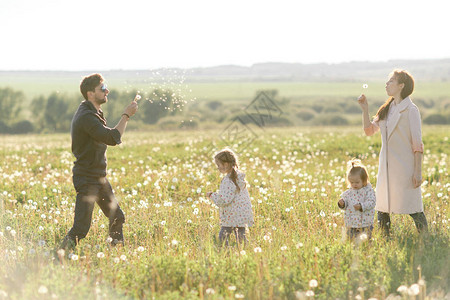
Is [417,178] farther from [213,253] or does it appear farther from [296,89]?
[296,89]

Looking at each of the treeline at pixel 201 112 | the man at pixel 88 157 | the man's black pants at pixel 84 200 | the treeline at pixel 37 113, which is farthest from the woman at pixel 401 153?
the treeline at pixel 37 113

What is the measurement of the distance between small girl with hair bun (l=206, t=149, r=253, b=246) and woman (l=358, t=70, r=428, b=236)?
6.12 feet

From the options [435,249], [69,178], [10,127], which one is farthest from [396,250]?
[10,127]

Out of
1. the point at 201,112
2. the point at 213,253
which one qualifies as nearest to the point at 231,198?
the point at 213,253

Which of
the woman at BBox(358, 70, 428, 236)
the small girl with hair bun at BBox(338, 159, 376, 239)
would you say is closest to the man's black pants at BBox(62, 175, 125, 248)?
the small girl with hair bun at BBox(338, 159, 376, 239)

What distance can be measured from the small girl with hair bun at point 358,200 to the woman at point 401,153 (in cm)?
44

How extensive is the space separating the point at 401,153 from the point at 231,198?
239cm

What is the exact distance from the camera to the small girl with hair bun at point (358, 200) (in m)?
6.72

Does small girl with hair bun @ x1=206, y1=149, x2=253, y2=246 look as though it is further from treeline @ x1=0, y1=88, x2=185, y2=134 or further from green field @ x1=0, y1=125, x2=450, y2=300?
treeline @ x1=0, y1=88, x2=185, y2=134

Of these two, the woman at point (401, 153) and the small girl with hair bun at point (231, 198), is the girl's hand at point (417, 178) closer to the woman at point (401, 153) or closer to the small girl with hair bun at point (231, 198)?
the woman at point (401, 153)

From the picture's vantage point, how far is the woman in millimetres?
6980

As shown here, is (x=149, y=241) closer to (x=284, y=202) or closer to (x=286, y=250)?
(x=286, y=250)

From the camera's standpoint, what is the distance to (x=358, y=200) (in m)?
6.77

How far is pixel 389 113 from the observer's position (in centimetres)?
727
